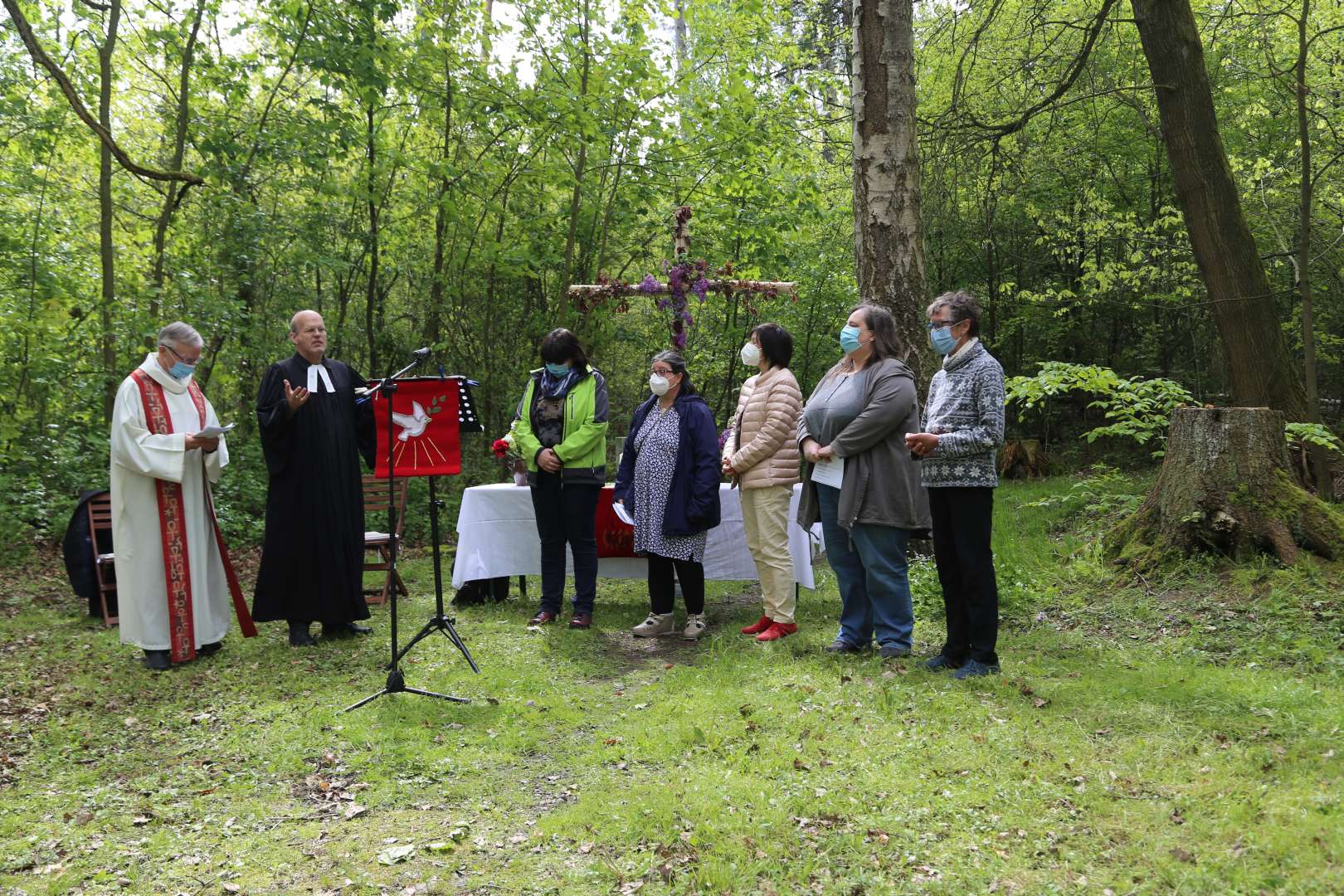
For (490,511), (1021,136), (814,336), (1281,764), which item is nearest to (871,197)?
(1021,136)

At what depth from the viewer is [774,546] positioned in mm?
6234

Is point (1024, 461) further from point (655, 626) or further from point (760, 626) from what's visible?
point (655, 626)

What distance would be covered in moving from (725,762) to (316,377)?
Answer: 395 centimetres

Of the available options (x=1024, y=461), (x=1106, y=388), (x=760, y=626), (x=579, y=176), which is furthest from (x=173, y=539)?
(x=1024, y=461)

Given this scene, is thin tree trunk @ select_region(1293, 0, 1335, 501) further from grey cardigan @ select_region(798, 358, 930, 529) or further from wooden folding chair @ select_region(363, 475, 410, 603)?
wooden folding chair @ select_region(363, 475, 410, 603)

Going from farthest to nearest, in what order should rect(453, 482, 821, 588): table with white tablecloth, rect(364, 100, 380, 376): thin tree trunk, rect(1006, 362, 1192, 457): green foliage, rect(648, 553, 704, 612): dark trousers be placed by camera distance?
rect(364, 100, 380, 376): thin tree trunk < rect(1006, 362, 1192, 457): green foliage < rect(453, 482, 821, 588): table with white tablecloth < rect(648, 553, 704, 612): dark trousers

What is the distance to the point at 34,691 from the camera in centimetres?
567

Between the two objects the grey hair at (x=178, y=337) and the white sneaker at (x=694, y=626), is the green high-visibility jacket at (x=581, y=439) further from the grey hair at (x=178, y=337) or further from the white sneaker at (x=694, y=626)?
the grey hair at (x=178, y=337)

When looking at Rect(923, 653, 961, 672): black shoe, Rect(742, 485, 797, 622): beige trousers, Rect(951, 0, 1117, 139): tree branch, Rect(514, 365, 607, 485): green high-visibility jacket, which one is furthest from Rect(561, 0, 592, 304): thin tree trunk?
Rect(923, 653, 961, 672): black shoe

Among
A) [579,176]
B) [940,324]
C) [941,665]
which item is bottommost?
[941,665]

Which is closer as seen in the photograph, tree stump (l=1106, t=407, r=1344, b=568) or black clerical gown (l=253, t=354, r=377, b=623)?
tree stump (l=1106, t=407, r=1344, b=568)

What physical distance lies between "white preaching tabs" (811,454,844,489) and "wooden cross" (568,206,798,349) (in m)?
3.23

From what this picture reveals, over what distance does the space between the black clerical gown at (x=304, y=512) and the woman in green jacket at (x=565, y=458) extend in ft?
4.20

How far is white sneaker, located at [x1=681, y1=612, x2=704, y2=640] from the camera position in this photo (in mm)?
6629
